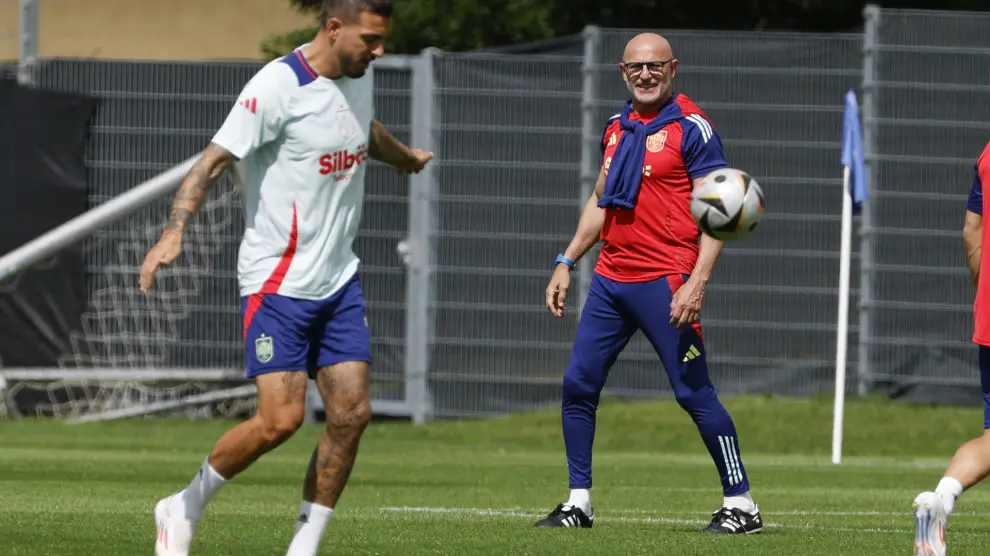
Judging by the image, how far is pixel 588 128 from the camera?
59.9 ft

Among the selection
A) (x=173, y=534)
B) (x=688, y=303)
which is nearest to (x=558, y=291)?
(x=688, y=303)

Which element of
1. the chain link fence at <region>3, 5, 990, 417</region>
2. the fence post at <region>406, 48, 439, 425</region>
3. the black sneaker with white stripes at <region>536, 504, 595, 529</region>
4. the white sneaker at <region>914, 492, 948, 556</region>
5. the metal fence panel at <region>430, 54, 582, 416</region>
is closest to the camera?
the white sneaker at <region>914, 492, 948, 556</region>

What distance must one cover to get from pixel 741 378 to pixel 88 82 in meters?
6.95

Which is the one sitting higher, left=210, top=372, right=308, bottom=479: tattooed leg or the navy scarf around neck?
the navy scarf around neck

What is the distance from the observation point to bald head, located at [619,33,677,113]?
9375 mm

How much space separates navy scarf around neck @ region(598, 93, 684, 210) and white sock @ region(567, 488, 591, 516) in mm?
1392

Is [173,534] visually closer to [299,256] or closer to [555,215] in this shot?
[299,256]

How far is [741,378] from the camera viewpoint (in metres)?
18.0

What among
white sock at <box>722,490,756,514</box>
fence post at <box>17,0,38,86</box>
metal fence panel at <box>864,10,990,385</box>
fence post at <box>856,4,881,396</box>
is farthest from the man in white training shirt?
fence post at <box>17,0,38,86</box>

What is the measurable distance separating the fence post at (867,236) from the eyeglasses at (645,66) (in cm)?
866

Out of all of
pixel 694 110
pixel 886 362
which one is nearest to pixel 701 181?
pixel 694 110

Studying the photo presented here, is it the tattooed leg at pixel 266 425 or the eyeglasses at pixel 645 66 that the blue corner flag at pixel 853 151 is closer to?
the eyeglasses at pixel 645 66

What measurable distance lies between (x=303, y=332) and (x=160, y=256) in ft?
2.18

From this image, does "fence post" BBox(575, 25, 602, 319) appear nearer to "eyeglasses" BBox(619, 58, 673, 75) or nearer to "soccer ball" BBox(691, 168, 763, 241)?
"eyeglasses" BBox(619, 58, 673, 75)
